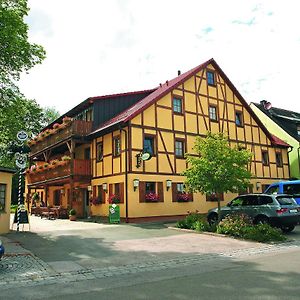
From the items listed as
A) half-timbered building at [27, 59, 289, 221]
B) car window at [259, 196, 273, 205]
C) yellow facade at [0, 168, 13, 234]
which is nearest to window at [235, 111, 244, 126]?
half-timbered building at [27, 59, 289, 221]

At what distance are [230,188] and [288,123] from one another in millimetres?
23682

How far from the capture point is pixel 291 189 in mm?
19781

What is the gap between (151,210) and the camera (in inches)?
835

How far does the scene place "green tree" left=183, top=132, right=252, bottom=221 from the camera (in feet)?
50.3

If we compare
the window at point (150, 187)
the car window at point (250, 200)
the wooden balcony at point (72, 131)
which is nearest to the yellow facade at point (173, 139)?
the window at point (150, 187)

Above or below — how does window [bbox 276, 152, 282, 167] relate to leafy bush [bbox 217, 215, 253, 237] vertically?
above

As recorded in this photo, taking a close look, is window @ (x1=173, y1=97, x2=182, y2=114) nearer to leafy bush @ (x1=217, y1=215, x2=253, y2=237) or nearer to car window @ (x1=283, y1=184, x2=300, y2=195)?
car window @ (x1=283, y1=184, x2=300, y2=195)

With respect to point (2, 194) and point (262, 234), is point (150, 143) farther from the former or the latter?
point (262, 234)

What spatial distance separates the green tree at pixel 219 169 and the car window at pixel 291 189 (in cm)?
503

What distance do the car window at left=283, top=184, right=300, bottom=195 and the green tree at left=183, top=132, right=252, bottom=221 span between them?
503 centimetres

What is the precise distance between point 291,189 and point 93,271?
14.8 metres

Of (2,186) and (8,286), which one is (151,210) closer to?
(2,186)

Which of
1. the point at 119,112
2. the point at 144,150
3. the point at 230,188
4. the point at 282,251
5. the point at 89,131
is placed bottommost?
the point at 282,251

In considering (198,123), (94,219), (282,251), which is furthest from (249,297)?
(198,123)
